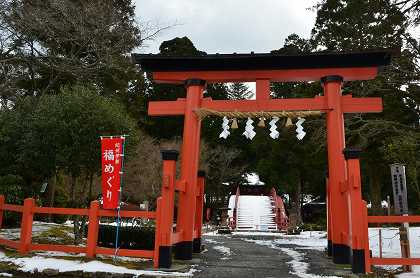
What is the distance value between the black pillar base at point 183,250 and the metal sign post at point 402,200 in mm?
5442

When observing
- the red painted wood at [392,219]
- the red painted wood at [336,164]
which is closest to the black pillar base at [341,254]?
the red painted wood at [336,164]

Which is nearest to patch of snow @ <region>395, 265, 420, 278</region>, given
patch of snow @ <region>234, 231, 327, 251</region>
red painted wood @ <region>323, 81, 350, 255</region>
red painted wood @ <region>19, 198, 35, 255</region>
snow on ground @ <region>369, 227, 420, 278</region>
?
snow on ground @ <region>369, 227, 420, 278</region>

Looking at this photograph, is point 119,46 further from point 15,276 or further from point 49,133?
point 15,276

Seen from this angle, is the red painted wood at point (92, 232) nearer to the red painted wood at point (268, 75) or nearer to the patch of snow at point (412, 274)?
the red painted wood at point (268, 75)

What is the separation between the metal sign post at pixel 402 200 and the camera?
9.80 meters

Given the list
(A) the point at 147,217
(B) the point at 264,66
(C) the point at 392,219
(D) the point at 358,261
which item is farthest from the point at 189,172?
(C) the point at 392,219

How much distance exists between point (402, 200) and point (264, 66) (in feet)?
16.6

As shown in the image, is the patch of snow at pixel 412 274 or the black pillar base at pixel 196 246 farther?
the black pillar base at pixel 196 246

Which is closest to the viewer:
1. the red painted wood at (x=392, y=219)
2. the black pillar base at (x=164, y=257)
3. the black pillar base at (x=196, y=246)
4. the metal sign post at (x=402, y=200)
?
the red painted wood at (x=392, y=219)

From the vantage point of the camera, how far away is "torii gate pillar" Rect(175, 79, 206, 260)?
10.4m

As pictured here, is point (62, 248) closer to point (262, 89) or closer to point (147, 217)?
point (147, 217)

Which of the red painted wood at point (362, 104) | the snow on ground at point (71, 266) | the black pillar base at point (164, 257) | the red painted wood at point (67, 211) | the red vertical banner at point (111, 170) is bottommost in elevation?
the snow on ground at point (71, 266)

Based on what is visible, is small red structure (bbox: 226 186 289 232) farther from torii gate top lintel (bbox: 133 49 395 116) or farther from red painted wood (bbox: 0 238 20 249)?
red painted wood (bbox: 0 238 20 249)

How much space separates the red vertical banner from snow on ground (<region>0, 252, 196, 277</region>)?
4.54ft
